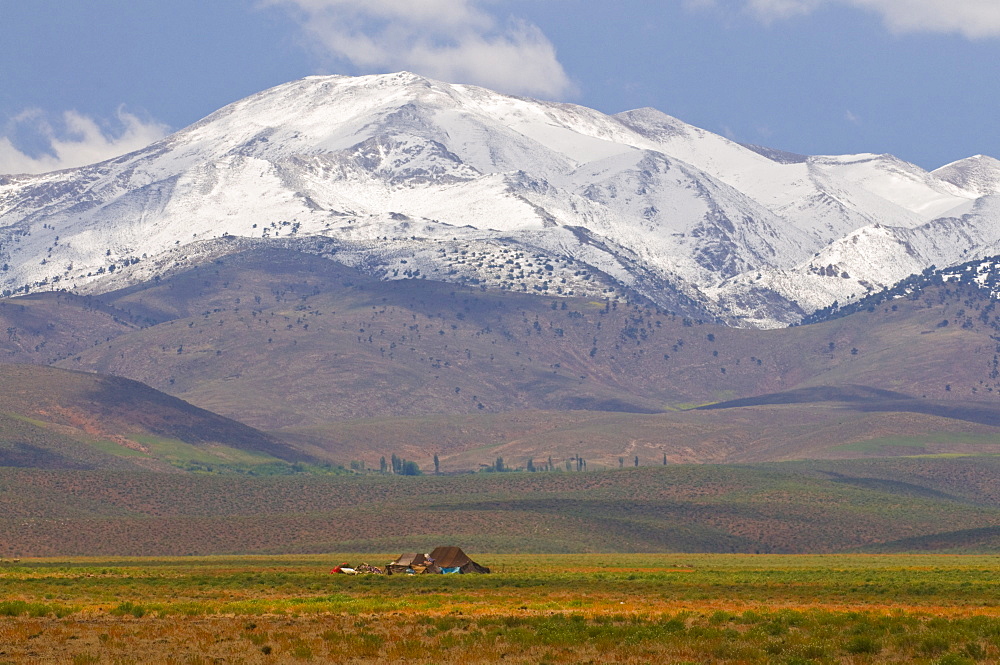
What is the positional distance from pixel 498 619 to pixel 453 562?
164ft

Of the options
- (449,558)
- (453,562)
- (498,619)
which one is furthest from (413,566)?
(498,619)

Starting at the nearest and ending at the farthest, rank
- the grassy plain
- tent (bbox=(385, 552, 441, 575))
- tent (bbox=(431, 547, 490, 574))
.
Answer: the grassy plain < tent (bbox=(385, 552, 441, 575)) < tent (bbox=(431, 547, 490, 574))

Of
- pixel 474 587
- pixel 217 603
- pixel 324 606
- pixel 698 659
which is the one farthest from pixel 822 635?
pixel 474 587

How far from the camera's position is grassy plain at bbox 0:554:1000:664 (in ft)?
172

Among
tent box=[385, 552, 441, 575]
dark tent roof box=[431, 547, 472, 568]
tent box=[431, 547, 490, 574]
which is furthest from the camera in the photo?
dark tent roof box=[431, 547, 472, 568]

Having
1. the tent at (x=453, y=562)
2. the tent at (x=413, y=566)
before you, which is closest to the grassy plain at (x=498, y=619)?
the tent at (x=413, y=566)

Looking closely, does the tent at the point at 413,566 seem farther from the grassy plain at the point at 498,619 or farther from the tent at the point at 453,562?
the grassy plain at the point at 498,619

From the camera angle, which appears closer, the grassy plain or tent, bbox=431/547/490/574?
the grassy plain

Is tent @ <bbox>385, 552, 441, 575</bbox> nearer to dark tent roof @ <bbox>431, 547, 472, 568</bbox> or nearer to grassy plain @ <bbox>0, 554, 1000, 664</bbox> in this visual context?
dark tent roof @ <bbox>431, 547, 472, 568</bbox>

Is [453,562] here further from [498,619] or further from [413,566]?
[498,619]

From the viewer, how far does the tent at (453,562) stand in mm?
110750

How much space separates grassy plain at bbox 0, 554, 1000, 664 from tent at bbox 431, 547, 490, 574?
313 inches

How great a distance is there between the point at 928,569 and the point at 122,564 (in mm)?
70683

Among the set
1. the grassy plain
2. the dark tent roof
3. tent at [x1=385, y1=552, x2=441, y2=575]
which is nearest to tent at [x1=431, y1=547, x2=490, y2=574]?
the dark tent roof
